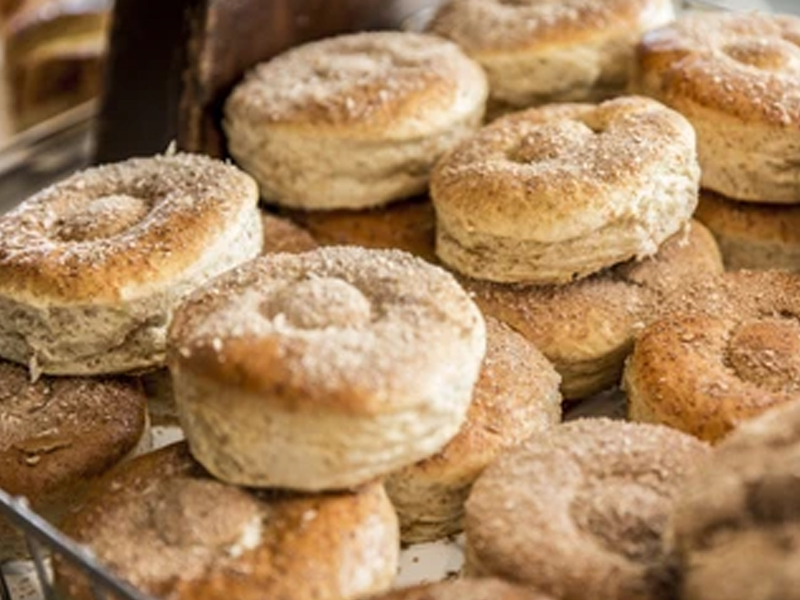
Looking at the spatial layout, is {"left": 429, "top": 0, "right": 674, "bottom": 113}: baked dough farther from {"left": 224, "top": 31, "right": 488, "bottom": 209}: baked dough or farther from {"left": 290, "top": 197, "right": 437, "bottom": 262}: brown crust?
{"left": 290, "top": 197, "right": 437, "bottom": 262}: brown crust

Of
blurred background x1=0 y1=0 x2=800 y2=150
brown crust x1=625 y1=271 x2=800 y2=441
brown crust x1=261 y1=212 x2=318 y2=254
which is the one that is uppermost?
brown crust x1=625 y1=271 x2=800 y2=441

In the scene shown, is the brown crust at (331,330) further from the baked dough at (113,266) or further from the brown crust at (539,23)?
the brown crust at (539,23)

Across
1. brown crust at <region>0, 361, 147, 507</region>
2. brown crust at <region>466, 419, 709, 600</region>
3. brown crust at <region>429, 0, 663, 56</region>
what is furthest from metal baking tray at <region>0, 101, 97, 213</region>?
brown crust at <region>466, 419, 709, 600</region>

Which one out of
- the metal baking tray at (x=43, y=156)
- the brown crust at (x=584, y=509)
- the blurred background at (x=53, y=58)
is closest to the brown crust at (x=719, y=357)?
the brown crust at (x=584, y=509)

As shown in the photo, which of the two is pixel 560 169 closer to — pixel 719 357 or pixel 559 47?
pixel 719 357

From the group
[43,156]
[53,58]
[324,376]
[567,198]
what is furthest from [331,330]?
[53,58]

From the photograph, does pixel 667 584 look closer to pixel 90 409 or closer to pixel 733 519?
pixel 733 519
